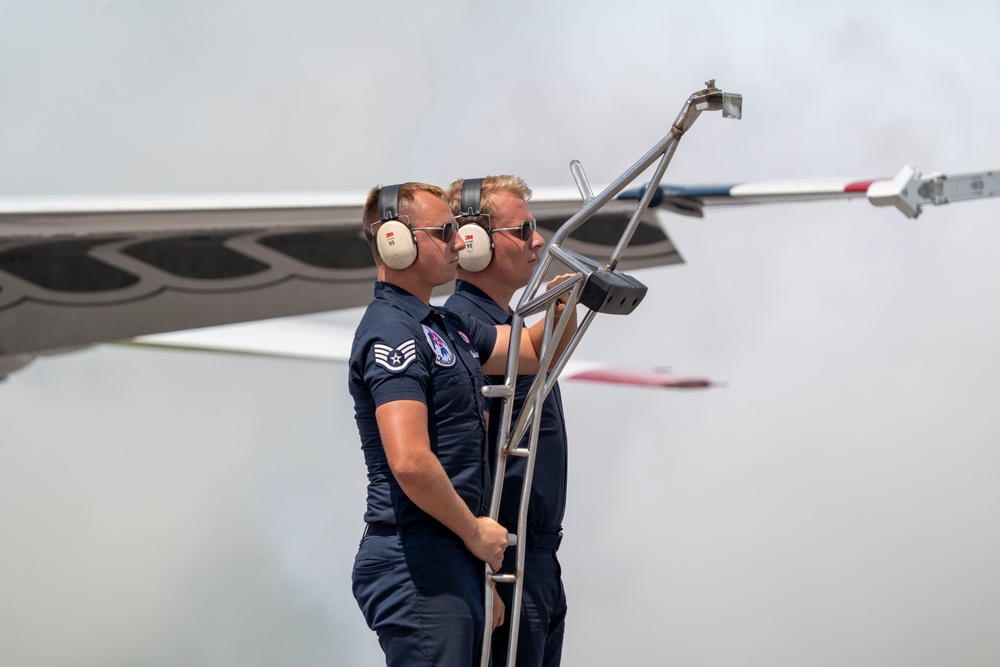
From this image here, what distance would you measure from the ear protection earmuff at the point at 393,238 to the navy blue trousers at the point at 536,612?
1018mm

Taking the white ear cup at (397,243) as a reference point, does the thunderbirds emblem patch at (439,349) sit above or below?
below

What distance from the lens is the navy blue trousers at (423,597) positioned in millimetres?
2932

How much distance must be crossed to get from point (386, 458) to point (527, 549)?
2.72 feet

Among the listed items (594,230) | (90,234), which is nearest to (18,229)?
(90,234)

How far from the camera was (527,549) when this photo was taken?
12.1 ft

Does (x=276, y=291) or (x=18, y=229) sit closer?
(x=18, y=229)

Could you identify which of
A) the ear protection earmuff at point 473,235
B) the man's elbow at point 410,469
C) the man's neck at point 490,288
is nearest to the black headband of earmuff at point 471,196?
the ear protection earmuff at point 473,235

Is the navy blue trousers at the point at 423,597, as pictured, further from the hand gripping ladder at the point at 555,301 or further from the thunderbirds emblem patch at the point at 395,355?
the thunderbirds emblem patch at the point at 395,355

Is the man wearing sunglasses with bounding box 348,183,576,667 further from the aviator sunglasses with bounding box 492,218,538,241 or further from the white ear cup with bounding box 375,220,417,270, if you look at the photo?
the aviator sunglasses with bounding box 492,218,538,241

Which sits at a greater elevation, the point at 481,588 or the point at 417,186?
the point at 417,186

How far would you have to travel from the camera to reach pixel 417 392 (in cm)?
292

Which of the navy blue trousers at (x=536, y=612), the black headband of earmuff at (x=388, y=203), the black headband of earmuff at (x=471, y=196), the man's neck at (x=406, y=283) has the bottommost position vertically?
the navy blue trousers at (x=536, y=612)

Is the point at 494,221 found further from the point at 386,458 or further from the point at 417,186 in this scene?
the point at 386,458

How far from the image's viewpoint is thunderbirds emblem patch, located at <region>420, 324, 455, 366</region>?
3.08 meters
